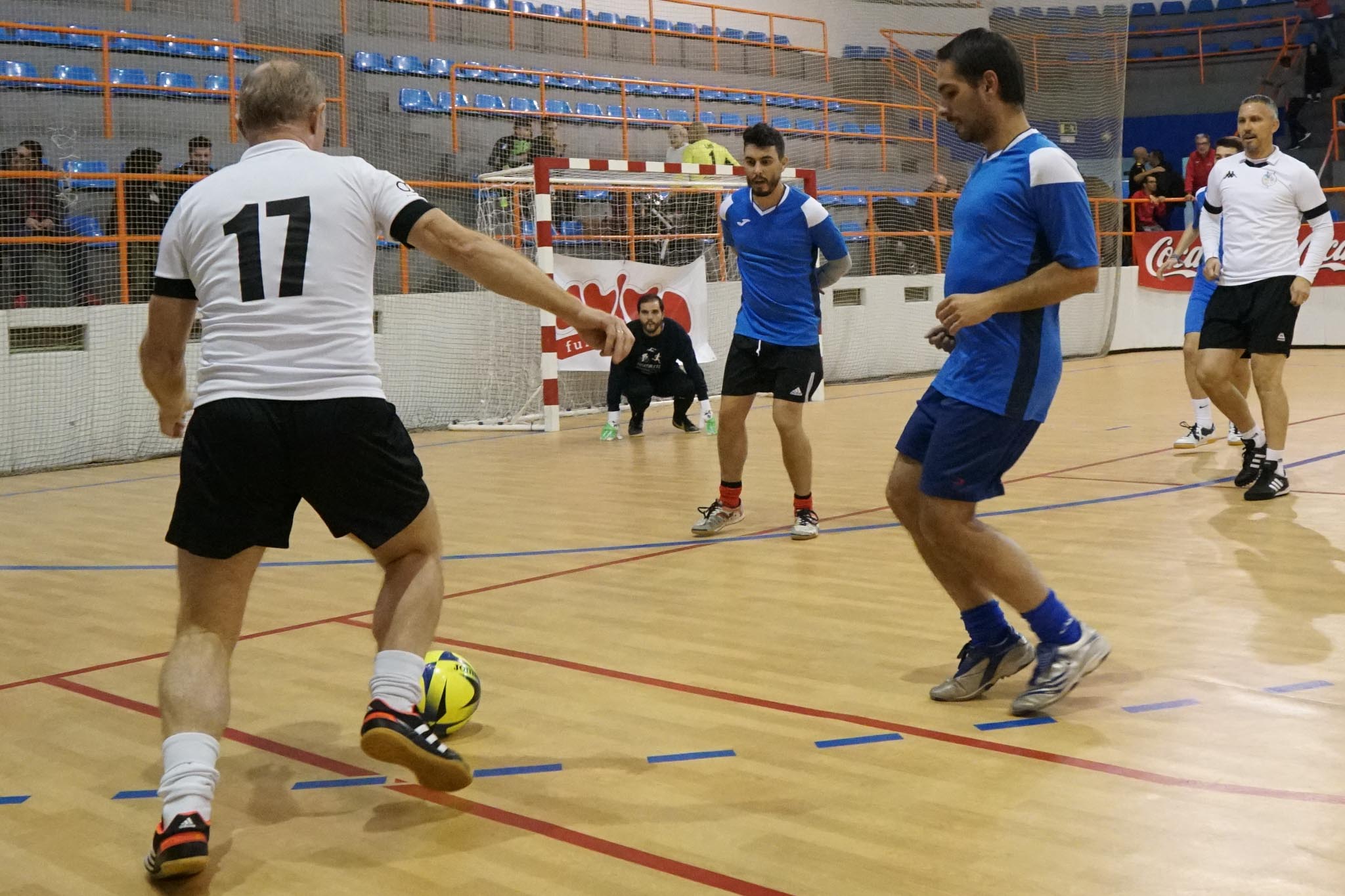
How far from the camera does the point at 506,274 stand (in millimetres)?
3037

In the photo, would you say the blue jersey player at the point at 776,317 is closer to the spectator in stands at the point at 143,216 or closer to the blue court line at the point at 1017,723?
the blue court line at the point at 1017,723

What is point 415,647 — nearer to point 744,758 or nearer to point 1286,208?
point 744,758

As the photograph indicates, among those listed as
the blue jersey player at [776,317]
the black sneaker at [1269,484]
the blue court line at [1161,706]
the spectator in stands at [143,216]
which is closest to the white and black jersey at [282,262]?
the blue court line at [1161,706]

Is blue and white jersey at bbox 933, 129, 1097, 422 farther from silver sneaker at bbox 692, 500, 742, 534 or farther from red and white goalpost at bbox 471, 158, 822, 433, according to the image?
red and white goalpost at bbox 471, 158, 822, 433

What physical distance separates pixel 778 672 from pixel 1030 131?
1826 millimetres

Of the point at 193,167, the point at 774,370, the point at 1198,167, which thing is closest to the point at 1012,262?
the point at 774,370

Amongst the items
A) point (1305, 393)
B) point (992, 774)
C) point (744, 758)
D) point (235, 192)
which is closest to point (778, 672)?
point (744, 758)

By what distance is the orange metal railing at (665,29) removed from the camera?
58.8ft

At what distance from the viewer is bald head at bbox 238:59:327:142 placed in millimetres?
3086

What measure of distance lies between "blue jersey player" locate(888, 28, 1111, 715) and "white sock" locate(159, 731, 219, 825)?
2037mm

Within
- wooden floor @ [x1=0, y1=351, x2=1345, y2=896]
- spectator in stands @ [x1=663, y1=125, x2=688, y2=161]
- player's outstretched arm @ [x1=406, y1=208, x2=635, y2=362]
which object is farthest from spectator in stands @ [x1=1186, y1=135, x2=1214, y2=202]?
player's outstretched arm @ [x1=406, y1=208, x2=635, y2=362]

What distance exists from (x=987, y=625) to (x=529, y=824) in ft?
5.24

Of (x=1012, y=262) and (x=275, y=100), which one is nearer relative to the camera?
(x=275, y=100)

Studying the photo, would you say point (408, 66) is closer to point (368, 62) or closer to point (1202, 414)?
point (368, 62)
